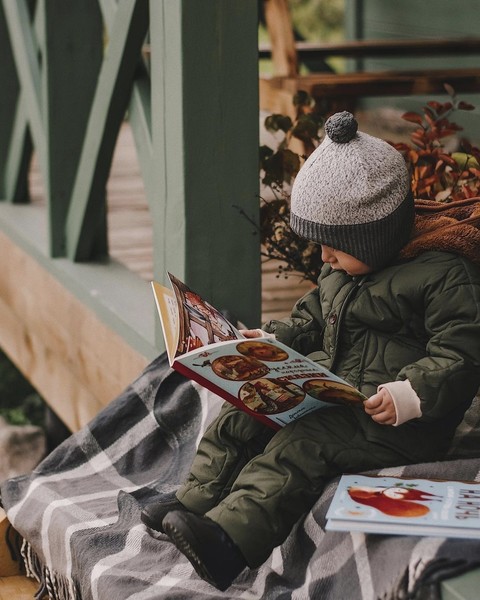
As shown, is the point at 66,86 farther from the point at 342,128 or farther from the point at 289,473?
the point at 289,473

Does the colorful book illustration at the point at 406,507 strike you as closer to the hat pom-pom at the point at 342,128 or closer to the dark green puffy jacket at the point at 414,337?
the dark green puffy jacket at the point at 414,337

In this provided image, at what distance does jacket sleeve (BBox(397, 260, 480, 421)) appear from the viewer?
237 cm

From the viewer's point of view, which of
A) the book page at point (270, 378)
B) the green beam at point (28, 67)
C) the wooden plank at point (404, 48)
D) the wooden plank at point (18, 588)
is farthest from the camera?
the wooden plank at point (404, 48)

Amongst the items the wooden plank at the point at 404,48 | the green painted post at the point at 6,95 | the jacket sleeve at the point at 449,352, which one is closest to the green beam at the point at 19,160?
the green painted post at the point at 6,95

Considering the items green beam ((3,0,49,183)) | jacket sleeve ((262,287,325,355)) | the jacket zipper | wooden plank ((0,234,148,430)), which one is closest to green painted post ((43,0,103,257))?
green beam ((3,0,49,183))

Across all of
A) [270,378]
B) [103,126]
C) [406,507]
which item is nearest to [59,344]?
[103,126]

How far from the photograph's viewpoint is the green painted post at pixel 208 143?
3320mm

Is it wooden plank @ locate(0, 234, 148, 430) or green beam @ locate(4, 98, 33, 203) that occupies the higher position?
green beam @ locate(4, 98, 33, 203)

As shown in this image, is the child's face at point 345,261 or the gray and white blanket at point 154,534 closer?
the gray and white blanket at point 154,534

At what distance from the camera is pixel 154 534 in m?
2.77

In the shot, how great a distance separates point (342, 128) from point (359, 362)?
1.58 ft

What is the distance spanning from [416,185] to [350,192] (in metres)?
0.79

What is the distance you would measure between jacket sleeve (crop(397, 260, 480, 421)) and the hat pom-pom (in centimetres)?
34

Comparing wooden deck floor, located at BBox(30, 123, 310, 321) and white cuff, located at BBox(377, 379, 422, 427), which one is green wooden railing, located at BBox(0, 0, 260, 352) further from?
white cuff, located at BBox(377, 379, 422, 427)
